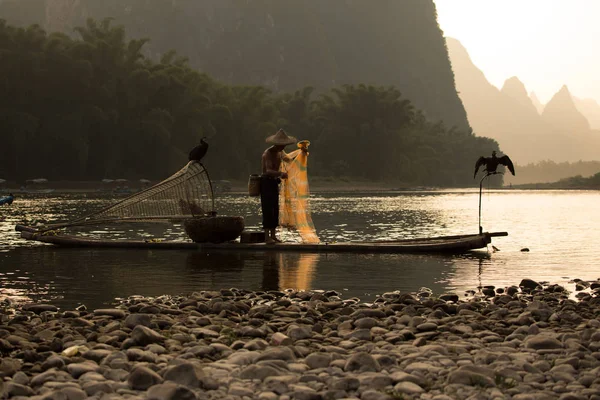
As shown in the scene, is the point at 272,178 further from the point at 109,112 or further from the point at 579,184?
the point at 579,184

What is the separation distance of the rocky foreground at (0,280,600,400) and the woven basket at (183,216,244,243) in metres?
Answer: 6.73

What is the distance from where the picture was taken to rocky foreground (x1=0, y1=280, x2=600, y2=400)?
6375mm

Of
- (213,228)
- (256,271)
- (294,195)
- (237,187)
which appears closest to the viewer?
(256,271)

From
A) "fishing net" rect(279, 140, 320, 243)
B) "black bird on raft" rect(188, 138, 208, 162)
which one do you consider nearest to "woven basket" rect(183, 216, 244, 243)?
"fishing net" rect(279, 140, 320, 243)

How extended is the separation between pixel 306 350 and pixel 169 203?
1174cm

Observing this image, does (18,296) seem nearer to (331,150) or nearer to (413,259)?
(413,259)

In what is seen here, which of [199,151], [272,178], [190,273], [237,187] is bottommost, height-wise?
[190,273]

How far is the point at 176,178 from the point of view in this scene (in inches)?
733

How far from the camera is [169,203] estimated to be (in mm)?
18891

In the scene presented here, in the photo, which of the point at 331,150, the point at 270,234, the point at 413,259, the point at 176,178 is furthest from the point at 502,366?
the point at 331,150

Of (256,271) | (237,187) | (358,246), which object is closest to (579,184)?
(237,187)

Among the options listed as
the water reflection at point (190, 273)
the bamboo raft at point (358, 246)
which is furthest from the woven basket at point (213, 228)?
the water reflection at point (190, 273)

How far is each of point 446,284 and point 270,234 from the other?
18.7 feet

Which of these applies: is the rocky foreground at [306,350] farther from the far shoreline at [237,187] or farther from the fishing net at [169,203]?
the far shoreline at [237,187]
